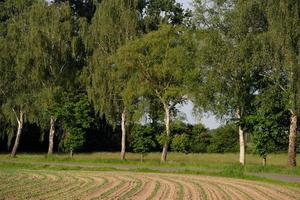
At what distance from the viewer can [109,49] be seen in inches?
2224

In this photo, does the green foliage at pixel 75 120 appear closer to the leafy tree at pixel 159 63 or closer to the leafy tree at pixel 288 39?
the leafy tree at pixel 159 63

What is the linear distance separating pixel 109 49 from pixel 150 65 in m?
7.03

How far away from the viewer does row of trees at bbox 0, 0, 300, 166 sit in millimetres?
40531

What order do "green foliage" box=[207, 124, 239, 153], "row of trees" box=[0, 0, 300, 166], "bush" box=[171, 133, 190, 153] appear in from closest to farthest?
1. "row of trees" box=[0, 0, 300, 166]
2. "bush" box=[171, 133, 190, 153]
3. "green foliage" box=[207, 124, 239, 153]

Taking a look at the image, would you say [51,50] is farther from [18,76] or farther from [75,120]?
[75,120]

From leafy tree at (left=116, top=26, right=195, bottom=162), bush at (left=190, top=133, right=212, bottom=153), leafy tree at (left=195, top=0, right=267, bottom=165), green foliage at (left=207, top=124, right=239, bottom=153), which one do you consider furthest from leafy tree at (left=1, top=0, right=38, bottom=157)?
green foliage at (left=207, top=124, right=239, bottom=153)

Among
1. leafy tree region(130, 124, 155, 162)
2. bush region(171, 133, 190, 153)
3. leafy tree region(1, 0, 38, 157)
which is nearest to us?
bush region(171, 133, 190, 153)

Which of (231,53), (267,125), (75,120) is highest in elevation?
(231,53)

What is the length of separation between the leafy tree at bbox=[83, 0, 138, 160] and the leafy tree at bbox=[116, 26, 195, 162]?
3625 mm

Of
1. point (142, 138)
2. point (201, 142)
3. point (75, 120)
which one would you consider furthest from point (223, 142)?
point (75, 120)

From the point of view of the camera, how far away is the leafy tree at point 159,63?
49562 millimetres

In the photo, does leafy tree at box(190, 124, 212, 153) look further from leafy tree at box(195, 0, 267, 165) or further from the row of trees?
leafy tree at box(195, 0, 267, 165)

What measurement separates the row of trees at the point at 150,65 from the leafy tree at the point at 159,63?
3.9 inches

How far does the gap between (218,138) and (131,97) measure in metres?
25.7
